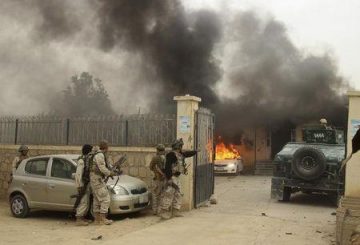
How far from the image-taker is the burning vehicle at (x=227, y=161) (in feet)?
74.1

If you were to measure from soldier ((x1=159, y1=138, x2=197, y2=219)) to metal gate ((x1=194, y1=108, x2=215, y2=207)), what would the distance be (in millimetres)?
1145

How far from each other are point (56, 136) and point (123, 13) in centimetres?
1222

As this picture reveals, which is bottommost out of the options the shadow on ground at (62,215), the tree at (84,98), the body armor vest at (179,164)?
the shadow on ground at (62,215)

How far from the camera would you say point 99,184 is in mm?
9602

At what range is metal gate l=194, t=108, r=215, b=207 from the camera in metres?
11.6

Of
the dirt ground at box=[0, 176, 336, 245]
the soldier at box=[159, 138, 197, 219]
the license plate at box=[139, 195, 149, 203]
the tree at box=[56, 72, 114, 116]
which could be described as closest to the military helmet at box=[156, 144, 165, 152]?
the soldier at box=[159, 138, 197, 219]

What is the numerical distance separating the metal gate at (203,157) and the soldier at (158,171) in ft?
3.89

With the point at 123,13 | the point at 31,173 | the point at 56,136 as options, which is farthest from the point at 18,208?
the point at 123,13

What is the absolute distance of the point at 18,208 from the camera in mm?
10906

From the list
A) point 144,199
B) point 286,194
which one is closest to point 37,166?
point 144,199

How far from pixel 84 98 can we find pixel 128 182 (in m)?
33.9

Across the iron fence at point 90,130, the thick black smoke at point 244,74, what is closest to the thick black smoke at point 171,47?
the thick black smoke at point 244,74

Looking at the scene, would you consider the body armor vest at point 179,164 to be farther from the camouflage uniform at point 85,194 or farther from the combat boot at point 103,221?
the camouflage uniform at point 85,194

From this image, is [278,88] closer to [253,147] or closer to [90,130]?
[253,147]
